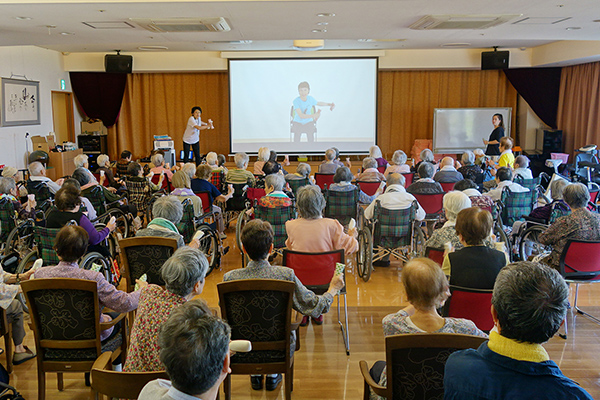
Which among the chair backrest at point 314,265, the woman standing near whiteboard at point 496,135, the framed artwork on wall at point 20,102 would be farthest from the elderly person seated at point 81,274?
the woman standing near whiteboard at point 496,135

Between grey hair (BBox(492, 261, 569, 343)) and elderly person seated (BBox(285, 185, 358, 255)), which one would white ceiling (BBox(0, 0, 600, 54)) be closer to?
elderly person seated (BBox(285, 185, 358, 255))

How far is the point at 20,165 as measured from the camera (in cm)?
964

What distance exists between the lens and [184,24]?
21.3 ft

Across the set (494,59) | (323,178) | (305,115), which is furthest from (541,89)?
(323,178)

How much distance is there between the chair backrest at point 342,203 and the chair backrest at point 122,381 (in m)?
4.27

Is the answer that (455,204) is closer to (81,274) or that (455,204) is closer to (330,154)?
(81,274)

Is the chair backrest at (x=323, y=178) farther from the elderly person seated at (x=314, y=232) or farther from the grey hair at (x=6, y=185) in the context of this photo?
the grey hair at (x=6, y=185)

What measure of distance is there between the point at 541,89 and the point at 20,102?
38.1 ft

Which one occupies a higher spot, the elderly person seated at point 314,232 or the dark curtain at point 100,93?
the dark curtain at point 100,93

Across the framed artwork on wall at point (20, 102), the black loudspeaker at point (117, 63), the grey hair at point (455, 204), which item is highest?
the black loudspeaker at point (117, 63)

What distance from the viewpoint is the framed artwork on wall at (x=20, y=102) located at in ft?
29.6

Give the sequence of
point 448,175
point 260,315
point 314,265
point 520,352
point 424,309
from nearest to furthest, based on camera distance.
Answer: point 520,352, point 424,309, point 260,315, point 314,265, point 448,175

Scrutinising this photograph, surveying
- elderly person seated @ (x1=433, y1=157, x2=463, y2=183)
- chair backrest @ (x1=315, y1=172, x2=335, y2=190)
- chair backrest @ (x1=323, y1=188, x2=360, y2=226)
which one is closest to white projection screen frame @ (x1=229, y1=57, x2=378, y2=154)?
chair backrest @ (x1=315, y1=172, x2=335, y2=190)

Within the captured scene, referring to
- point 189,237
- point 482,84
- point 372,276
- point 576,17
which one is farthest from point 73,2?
point 482,84
